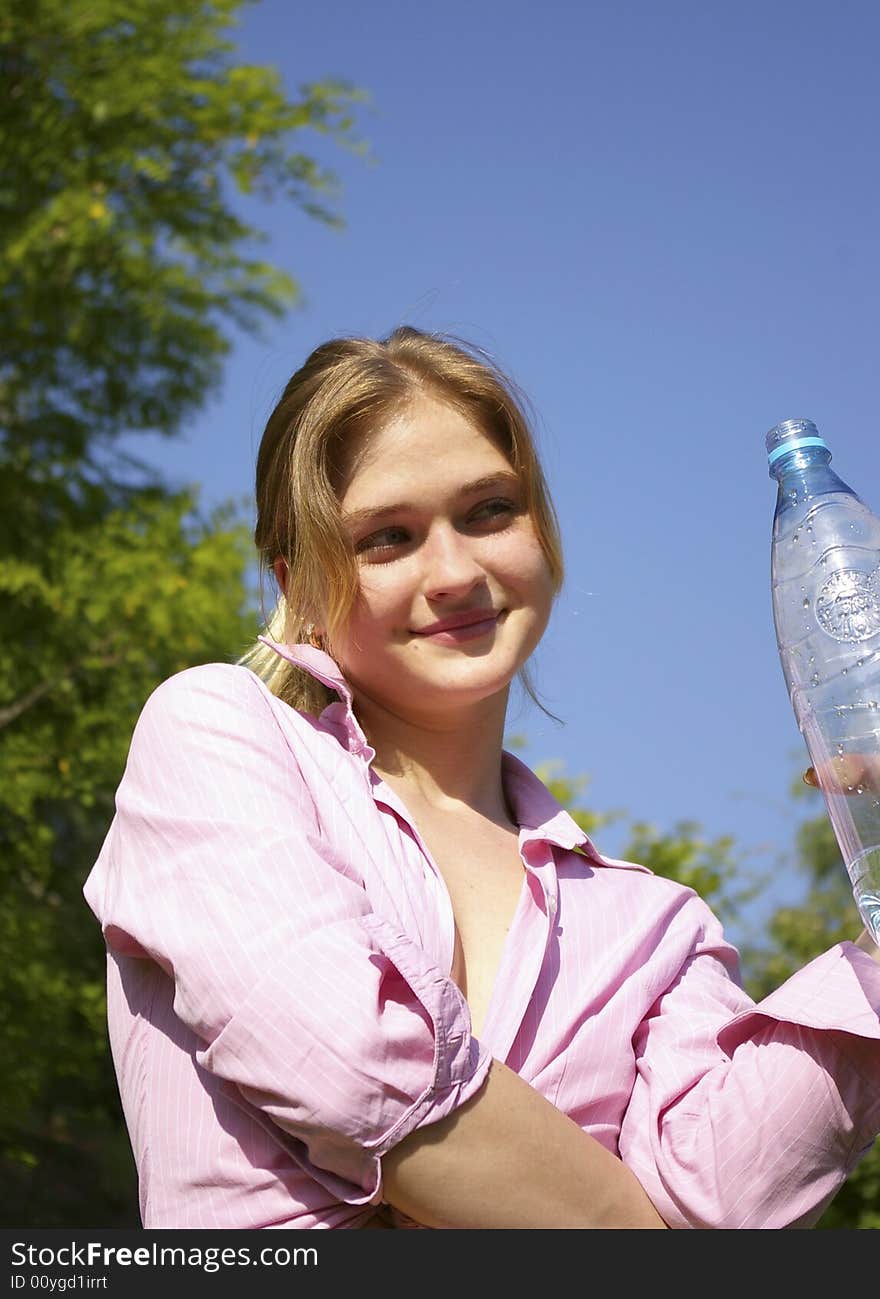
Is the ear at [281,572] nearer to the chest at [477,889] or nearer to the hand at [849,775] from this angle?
the chest at [477,889]

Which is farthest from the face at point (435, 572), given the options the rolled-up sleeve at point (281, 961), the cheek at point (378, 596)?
the rolled-up sleeve at point (281, 961)

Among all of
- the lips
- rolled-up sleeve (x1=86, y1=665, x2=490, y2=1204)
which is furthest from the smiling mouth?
Result: rolled-up sleeve (x1=86, y1=665, x2=490, y2=1204)

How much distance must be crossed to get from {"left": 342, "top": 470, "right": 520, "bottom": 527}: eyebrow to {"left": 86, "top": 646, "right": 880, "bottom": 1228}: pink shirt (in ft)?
0.67

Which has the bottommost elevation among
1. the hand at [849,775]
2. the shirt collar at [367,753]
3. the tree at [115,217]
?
the hand at [849,775]

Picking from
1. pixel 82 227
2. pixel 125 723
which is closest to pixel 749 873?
pixel 125 723

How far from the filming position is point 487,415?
202cm

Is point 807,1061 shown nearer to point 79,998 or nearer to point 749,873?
point 749,873

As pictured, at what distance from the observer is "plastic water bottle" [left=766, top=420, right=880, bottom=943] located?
5.25 ft

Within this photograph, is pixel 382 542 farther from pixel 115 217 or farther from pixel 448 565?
pixel 115 217

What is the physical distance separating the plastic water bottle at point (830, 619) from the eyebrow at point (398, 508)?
0.38 m

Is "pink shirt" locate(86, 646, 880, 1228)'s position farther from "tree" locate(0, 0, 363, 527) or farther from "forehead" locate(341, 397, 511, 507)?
"tree" locate(0, 0, 363, 527)

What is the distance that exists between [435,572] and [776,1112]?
0.77 metres

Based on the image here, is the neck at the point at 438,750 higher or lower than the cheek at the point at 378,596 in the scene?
lower

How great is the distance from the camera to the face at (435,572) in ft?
6.13
